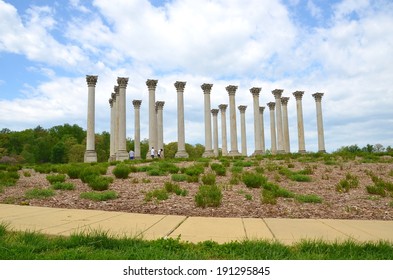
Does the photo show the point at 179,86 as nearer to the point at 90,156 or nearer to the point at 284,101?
the point at 90,156

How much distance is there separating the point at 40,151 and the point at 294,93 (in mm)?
74991

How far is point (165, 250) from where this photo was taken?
4.99m

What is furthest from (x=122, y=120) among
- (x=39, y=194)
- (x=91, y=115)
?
(x=39, y=194)

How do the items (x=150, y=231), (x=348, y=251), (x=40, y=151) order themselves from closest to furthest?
(x=348, y=251), (x=150, y=231), (x=40, y=151)

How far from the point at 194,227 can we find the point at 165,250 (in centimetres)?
215

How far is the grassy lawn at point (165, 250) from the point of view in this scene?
4.66 meters

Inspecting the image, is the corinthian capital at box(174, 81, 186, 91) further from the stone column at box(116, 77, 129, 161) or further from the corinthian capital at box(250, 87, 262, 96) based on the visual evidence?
the corinthian capital at box(250, 87, 262, 96)

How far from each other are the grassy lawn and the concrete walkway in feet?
1.55

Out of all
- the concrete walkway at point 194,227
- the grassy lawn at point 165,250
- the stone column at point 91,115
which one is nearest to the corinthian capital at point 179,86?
Result: the stone column at point 91,115

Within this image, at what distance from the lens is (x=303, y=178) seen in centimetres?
1694

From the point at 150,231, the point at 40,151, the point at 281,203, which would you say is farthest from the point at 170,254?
the point at 40,151

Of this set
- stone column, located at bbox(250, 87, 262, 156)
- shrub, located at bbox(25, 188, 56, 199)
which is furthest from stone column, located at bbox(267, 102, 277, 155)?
shrub, located at bbox(25, 188, 56, 199)

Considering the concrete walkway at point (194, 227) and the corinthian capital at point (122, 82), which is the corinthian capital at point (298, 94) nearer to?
the corinthian capital at point (122, 82)
